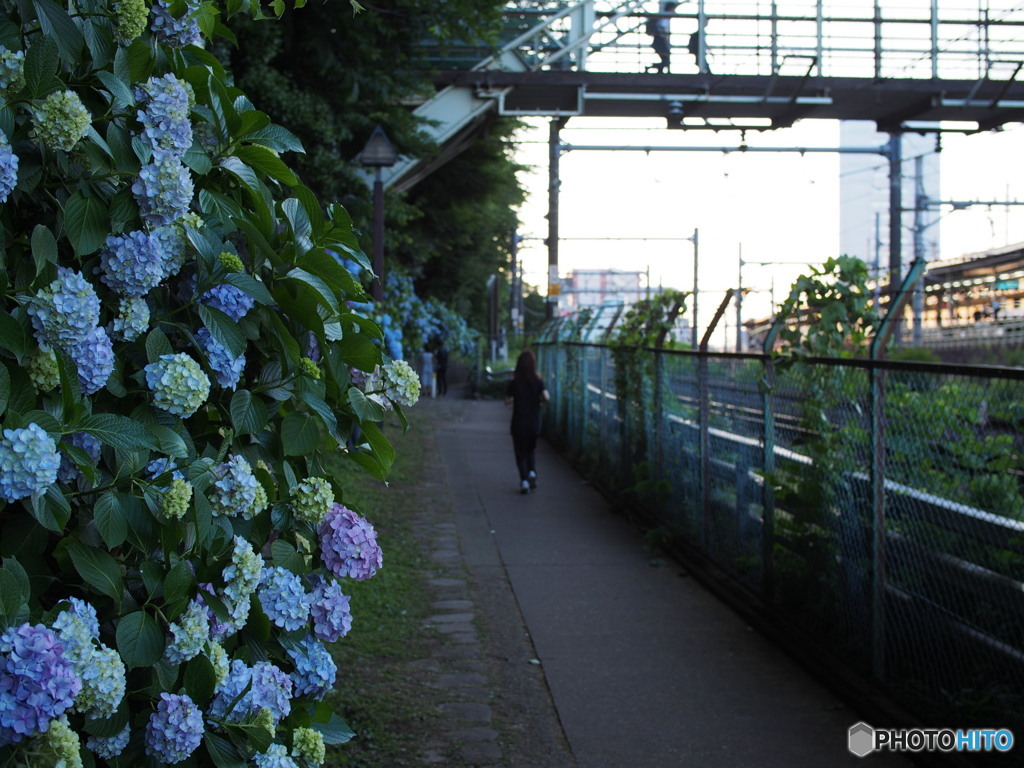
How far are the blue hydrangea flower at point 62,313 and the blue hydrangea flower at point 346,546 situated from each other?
699mm

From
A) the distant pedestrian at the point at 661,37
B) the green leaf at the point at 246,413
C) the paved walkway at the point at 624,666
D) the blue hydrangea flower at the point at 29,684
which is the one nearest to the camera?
the blue hydrangea flower at the point at 29,684

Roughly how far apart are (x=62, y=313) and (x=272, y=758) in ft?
2.92

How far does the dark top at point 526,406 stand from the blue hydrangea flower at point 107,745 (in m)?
10.5

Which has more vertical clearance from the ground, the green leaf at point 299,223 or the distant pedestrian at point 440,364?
the green leaf at point 299,223

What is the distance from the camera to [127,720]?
182cm

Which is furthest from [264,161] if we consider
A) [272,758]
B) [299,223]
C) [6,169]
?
[272,758]

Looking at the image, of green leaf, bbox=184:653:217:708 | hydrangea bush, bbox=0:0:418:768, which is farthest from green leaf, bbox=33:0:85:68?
green leaf, bbox=184:653:217:708

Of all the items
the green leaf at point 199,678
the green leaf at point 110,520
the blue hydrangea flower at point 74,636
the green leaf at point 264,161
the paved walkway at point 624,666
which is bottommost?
the paved walkway at point 624,666

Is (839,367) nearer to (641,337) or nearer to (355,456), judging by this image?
(355,456)

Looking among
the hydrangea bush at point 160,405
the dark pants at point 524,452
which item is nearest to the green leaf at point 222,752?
the hydrangea bush at point 160,405

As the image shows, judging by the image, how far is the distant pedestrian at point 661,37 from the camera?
57.0ft

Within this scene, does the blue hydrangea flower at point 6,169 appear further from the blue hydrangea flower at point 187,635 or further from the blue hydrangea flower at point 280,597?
the blue hydrangea flower at point 280,597

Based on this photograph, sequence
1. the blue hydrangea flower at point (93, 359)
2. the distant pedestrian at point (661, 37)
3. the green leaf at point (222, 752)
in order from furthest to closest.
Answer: the distant pedestrian at point (661, 37), the green leaf at point (222, 752), the blue hydrangea flower at point (93, 359)

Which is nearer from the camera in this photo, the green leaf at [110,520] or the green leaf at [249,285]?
the green leaf at [110,520]
